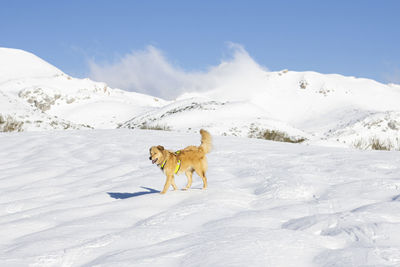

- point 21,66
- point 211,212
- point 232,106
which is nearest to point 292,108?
point 232,106

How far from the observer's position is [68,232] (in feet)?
11.5

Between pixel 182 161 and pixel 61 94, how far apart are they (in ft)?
121

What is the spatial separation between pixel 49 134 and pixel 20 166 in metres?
4.44

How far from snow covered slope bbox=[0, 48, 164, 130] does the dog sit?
24.7 m

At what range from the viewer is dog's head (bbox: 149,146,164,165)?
4.91 m

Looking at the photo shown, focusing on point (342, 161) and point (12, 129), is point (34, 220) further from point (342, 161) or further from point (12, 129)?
point (12, 129)

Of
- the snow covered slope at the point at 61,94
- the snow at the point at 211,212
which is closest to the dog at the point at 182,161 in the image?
the snow at the point at 211,212

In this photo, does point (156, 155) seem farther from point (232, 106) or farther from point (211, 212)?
point (232, 106)

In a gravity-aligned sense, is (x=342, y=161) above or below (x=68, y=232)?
above

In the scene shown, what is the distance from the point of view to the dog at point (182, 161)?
5.04 m

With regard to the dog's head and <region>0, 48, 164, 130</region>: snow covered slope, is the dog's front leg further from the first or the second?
<region>0, 48, 164, 130</region>: snow covered slope

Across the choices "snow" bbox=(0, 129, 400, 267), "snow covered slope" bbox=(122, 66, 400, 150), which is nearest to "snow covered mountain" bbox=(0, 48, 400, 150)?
"snow covered slope" bbox=(122, 66, 400, 150)

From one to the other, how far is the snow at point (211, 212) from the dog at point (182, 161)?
0.75 feet

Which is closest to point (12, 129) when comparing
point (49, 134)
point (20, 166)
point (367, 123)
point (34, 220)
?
point (49, 134)
